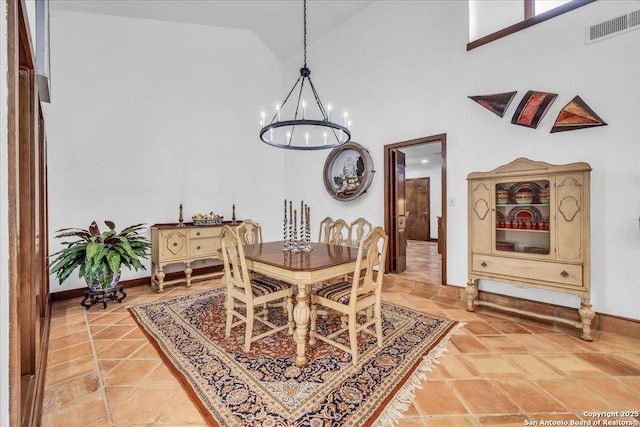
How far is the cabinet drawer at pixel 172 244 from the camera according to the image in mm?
3705

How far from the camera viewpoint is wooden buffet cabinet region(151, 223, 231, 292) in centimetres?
371

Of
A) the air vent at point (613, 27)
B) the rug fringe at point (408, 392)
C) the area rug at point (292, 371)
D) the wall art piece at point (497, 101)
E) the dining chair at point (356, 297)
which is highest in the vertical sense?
the air vent at point (613, 27)

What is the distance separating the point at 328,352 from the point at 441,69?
3487mm

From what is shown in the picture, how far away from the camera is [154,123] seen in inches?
159

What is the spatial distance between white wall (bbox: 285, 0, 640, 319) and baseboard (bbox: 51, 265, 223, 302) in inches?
80.2

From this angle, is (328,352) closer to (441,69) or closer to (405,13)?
(441,69)

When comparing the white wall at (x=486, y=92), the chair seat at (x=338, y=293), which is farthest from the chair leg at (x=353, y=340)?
the white wall at (x=486, y=92)

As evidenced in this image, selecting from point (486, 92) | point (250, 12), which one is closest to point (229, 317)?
point (486, 92)

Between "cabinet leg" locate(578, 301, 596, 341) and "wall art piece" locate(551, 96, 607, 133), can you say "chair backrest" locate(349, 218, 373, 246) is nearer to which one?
"cabinet leg" locate(578, 301, 596, 341)

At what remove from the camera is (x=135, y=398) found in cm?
166

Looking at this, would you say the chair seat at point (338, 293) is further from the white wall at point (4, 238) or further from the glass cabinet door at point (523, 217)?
the glass cabinet door at point (523, 217)

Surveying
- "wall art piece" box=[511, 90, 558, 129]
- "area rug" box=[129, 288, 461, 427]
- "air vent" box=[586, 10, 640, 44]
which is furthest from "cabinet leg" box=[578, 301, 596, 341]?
"air vent" box=[586, 10, 640, 44]

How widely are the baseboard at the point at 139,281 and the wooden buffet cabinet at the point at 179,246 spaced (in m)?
0.14

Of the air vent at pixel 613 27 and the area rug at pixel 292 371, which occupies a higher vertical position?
the air vent at pixel 613 27
